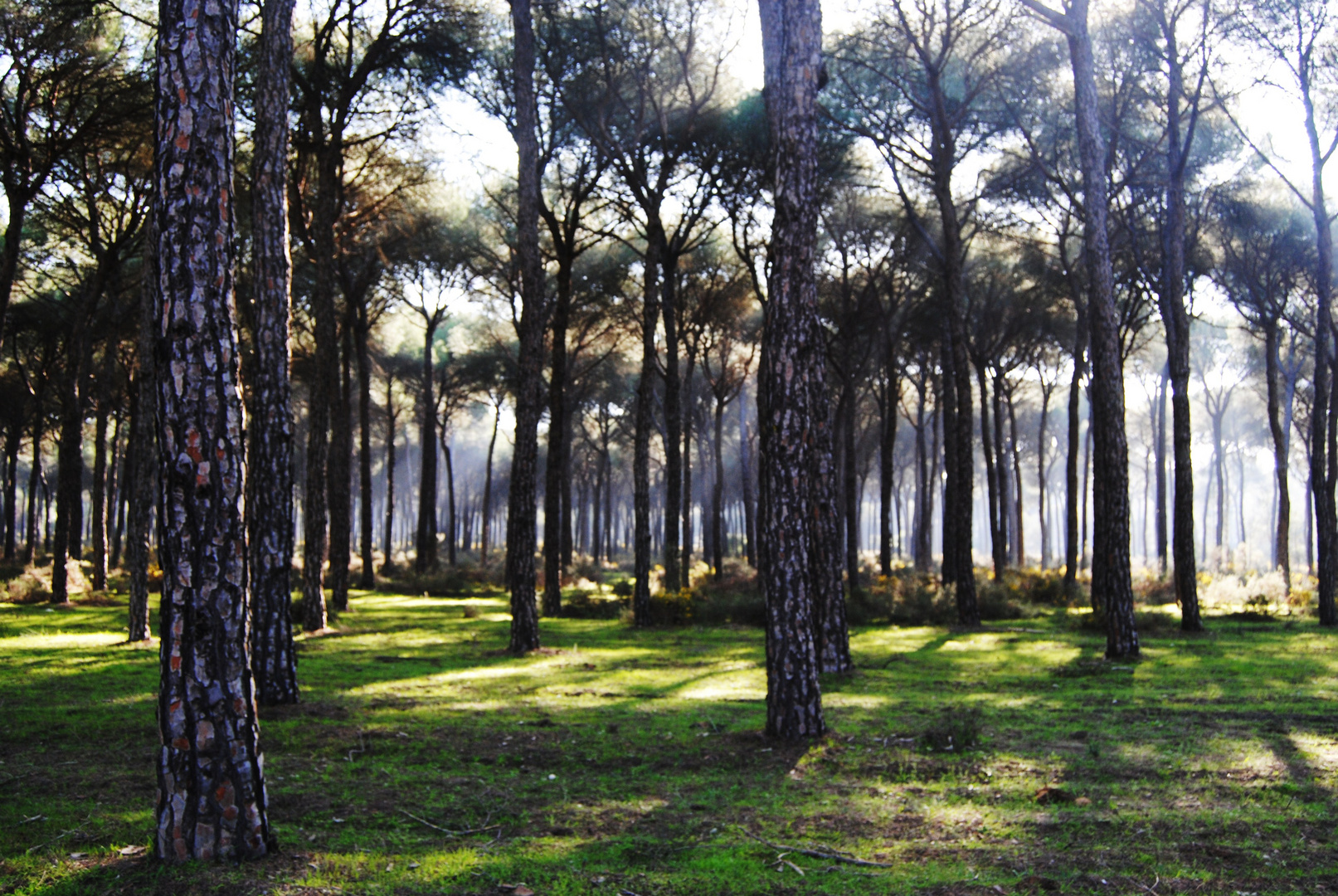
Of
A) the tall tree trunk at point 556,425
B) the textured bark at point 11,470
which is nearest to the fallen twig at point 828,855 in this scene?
the tall tree trunk at point 556,425

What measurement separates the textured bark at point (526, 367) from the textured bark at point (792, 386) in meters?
5.35

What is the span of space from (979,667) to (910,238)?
44.9 feet

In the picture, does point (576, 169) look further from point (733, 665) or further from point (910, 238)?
point (733, 665)

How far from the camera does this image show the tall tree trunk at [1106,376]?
35.3ft

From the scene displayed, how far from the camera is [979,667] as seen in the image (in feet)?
34.6

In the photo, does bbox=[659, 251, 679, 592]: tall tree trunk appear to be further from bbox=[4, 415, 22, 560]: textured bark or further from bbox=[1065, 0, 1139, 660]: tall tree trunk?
bbox=[4, 415, 22, 560]: textured bark

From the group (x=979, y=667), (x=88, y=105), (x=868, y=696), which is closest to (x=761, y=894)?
(x=868, y=696)

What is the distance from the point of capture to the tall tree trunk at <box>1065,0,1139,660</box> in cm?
1076

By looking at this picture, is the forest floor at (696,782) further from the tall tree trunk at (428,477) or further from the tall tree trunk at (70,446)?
the tall tree trunk at (428,477)

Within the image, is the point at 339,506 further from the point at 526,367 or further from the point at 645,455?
the point at 645,455

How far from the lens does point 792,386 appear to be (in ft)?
20.3

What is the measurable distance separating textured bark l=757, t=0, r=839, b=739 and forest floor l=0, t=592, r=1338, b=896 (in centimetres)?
46

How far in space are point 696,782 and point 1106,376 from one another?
811 centimetres

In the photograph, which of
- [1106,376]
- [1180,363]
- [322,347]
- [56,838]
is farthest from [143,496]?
[1180,363]
